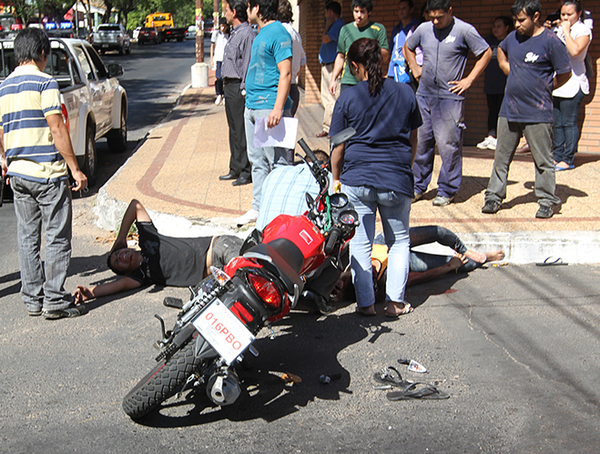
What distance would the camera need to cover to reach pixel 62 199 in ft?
16.0

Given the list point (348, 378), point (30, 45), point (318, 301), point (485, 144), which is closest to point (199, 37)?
point (485, 144)

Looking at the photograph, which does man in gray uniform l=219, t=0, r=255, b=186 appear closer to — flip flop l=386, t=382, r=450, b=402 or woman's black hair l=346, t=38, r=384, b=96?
woman's black hair l=346, t=38, r=384, b=96

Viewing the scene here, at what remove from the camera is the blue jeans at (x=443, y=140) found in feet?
22.2

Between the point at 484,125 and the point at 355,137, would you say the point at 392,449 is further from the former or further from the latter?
the point at 484,125

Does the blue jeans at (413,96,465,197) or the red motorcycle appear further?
the blue jeans at (413,96,465,197)

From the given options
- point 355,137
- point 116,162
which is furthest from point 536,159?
point 116,162

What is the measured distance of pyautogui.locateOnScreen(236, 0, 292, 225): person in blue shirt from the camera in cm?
611

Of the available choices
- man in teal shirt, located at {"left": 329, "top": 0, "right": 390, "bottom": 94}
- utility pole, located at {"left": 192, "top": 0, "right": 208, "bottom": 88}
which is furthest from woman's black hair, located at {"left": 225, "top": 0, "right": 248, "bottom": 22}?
utility pole, located at {"left": 192, "top": 0, "right": 208, "bottom": 88}

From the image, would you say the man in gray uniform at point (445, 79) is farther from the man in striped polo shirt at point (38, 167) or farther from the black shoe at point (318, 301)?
the man in striped polo shirt at point (38, 167)

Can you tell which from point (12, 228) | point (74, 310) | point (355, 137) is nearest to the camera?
point (355, 137)

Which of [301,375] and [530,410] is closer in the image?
[530,410]

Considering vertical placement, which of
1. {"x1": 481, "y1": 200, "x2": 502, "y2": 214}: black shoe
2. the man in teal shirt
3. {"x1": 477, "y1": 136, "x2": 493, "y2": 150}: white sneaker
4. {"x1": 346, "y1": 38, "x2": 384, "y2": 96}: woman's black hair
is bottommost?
{"x1": 481, "y1": 200, "x2": 502, "y2": 214}: black shoe

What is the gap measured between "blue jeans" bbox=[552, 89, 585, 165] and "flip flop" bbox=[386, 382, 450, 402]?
6.06m

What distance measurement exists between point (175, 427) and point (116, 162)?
8.62m
